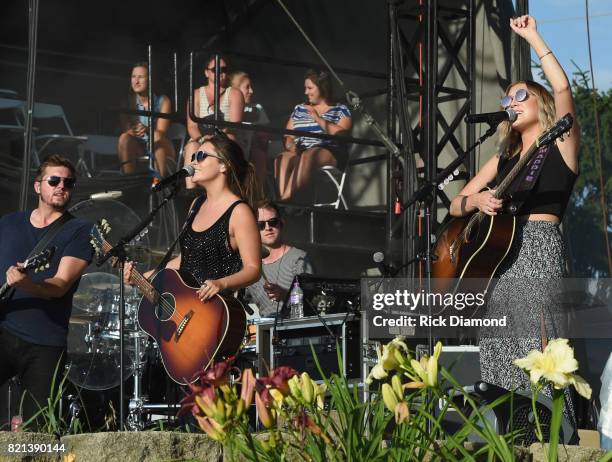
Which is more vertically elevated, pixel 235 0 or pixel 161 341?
pixel 235 0

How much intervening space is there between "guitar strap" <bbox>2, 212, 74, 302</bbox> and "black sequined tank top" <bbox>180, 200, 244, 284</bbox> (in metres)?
0.71

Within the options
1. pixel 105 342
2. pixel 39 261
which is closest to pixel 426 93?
pixel 105 342

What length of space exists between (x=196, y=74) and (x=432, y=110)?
3896mm

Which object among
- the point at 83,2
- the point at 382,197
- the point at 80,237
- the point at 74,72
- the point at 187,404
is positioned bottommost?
the point at 187,404

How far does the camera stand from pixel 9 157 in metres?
8.61

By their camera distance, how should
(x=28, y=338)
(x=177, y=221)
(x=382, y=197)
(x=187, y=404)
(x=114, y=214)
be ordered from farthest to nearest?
1. (x=382, y=197)
2. (x=177, y=221)
3. (x=114, y=214)
4. (x=28, y=338)
5. (x=187, y=404)

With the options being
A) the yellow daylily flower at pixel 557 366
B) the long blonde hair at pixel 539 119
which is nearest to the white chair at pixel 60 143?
the long blonde hair at pixel 539 119

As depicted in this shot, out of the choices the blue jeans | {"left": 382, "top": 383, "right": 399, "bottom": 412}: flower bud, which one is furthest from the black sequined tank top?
{"left": 382, "top": 383, "right": 399, "bottom": 412}: flower bud

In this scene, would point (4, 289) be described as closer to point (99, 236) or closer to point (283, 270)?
point (99, 236)

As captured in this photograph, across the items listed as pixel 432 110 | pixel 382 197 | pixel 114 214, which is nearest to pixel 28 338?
pixel 114 214

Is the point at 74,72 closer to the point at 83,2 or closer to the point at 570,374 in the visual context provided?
the point at 83,2

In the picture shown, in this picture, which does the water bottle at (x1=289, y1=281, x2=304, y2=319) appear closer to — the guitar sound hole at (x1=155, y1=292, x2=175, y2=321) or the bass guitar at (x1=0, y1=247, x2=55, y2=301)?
the guitar sound hole at (x1=155, y1=292, x2=175, y2=321)

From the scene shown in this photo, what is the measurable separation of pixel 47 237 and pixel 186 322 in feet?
2.74

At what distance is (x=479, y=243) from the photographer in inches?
170
